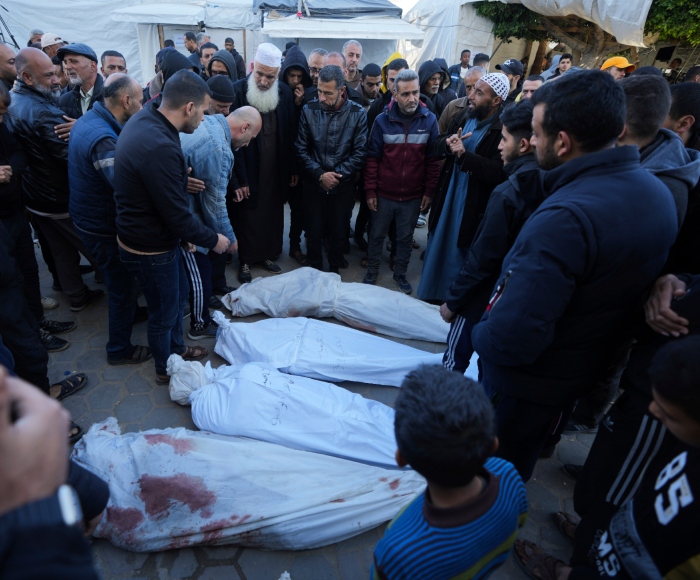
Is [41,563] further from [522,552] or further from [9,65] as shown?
[9,65]

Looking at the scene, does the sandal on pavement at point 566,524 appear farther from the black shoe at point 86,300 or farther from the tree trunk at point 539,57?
the tree trunk at point 539,57

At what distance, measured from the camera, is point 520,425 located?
74.0 inches

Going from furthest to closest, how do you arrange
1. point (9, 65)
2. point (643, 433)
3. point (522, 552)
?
point (9, 65) < point (522, 552) < point (643, 433)

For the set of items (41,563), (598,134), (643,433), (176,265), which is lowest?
(176,265)

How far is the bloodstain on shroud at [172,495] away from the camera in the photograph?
192 centimetres

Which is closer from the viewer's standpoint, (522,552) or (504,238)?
(522,552)

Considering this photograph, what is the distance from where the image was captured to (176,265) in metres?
2.74

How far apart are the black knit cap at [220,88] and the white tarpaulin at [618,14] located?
11.3 m

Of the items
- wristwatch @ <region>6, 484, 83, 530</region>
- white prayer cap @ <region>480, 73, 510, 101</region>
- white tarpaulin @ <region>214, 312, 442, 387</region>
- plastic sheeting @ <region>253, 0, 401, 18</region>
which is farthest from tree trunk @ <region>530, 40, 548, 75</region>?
wristwatch @ <region>6, 484, 83, 530</region>

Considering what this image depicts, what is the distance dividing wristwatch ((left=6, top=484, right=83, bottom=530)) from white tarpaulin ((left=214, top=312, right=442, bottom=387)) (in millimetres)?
2314

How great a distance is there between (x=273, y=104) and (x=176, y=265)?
212 cm

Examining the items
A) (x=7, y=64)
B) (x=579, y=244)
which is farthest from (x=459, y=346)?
(x=7, y=64)

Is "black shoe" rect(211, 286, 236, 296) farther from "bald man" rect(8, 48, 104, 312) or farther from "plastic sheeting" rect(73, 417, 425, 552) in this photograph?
"plastic sheeting" rect(73, 417, 425, 552)

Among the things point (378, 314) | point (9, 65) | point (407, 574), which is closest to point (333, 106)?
point (378, 314)
